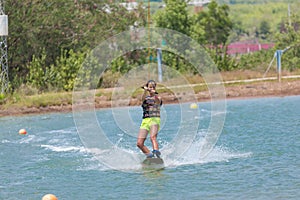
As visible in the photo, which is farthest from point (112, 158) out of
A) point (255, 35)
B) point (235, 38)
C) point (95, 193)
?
point (255, 35)

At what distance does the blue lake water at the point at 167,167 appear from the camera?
13.5 meters

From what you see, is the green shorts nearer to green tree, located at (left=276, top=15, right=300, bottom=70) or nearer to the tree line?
the tree line

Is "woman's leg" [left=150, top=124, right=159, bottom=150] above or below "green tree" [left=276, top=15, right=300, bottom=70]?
below

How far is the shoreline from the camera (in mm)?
31062

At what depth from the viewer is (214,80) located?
31.2 metres

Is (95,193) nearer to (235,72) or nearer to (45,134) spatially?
(45,134)

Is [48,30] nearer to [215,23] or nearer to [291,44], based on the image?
[291,44]

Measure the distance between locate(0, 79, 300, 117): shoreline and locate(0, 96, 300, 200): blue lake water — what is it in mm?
5181

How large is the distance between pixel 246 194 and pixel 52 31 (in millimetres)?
27417

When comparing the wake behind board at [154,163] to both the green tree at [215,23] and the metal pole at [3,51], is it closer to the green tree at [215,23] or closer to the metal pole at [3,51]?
the metal pole at [3,51]

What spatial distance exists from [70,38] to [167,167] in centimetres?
2456

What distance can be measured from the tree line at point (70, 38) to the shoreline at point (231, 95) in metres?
2.56

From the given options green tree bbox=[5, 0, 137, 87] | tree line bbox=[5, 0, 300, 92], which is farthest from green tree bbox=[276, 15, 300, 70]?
green tree bbox=[5, 0, 137, 87]

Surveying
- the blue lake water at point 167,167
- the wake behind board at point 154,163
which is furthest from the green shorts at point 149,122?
the blue lake water at point 167,167
